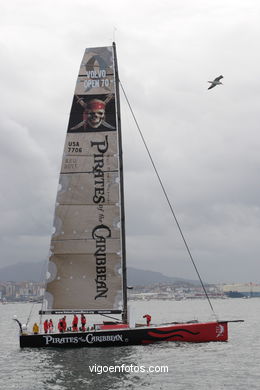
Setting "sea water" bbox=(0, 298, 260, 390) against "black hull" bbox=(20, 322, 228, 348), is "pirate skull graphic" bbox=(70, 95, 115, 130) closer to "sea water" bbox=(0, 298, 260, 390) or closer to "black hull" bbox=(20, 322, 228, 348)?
"sea water" bbox=(0, 298, 260, 390)

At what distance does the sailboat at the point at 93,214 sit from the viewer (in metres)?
36.5

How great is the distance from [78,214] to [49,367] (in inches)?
365

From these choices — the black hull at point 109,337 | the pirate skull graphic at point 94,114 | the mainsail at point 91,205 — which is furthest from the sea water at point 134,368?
the pirate skull graphic at point 94,114

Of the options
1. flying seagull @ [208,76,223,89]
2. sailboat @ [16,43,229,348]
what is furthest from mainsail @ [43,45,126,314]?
flying seagull @ [208,76,223,89]

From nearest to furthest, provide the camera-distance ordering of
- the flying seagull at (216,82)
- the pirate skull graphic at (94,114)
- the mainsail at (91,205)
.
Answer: the flying seagull at (216,82)
the mainsail at (91,205)
the pirate skull graphic at (94,114)

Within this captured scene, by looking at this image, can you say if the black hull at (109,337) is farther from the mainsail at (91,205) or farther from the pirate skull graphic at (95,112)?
the pirate skull graphic at (95,112)

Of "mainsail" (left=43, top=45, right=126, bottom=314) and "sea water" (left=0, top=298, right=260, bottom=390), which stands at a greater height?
"mainsail" (left=43, top=45, right=126, bottom=314)

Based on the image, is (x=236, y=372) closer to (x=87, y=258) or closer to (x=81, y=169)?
(x=87, y=258)

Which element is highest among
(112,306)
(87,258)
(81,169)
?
(81,169)

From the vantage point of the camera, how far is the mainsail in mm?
36625

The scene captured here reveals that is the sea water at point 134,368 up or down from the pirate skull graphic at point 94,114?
down

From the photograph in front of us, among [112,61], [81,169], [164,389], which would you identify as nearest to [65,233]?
[81,169]

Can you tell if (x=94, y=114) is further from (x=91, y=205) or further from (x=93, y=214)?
(x=93, y=214)

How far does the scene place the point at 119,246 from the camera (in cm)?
3666
